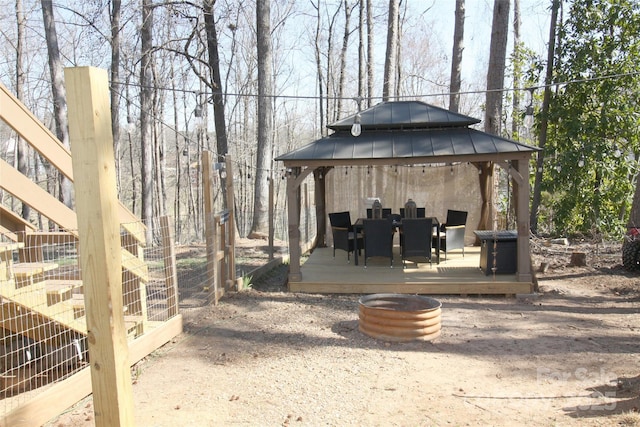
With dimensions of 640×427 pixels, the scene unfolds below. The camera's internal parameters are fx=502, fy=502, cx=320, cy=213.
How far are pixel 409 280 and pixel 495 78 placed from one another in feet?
18.1

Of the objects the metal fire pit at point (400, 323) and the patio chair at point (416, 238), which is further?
the patio chair at point (416, 238)

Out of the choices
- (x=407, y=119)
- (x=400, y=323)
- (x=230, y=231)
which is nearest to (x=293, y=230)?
(x=230, y=231)

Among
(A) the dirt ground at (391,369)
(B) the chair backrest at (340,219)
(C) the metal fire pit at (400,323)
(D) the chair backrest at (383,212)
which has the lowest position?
(A) the dirt ground at (391,369)

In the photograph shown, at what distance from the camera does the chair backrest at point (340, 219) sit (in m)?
10.0

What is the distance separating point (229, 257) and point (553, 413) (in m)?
4.74

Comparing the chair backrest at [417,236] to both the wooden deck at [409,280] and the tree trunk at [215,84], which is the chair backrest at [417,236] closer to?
the wooden deck at [409,280]

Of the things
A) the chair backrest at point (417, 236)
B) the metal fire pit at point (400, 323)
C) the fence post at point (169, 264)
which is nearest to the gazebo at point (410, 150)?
the chair backrest at point (417, 236)

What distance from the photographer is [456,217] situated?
1014cm

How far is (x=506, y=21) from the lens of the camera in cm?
1061

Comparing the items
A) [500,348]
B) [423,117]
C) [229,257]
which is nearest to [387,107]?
[423,117]

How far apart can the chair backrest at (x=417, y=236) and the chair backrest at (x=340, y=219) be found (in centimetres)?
215

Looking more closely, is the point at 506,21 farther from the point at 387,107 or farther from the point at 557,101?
the point at 387,107

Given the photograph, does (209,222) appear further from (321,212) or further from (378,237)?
(321,212)

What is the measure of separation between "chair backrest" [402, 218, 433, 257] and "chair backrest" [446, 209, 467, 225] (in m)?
2.22
